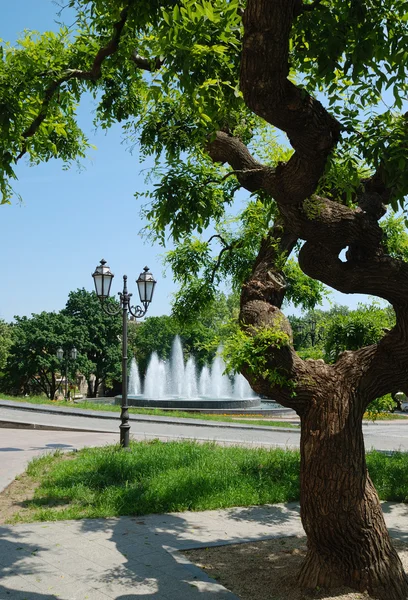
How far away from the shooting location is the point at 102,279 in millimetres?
14398

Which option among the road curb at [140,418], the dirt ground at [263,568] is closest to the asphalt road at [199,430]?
the road curb at [140,418]

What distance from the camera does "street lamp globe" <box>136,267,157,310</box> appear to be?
14.6 m

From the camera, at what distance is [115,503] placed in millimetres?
9086

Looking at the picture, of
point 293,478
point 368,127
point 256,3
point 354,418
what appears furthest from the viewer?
point 293,478

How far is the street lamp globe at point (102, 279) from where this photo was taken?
567 inches

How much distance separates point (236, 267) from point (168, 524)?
151 inches

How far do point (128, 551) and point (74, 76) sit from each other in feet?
16.6

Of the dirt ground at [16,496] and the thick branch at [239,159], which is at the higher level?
the thick branch at [239,159]

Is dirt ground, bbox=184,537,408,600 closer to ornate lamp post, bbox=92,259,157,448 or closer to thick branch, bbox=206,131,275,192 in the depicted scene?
thick branch, bbox=206,131,275,192

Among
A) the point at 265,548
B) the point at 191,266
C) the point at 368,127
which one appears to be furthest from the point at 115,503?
the point at 368,127

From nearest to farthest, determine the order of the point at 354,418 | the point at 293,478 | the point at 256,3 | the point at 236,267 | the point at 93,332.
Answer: the point at 256,3
the point at 354,418
the point at 236,267
the point at 293,478
the point at 93,332

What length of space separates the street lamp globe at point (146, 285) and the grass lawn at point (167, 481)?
3547 mm

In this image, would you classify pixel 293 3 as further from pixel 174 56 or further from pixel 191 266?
pixel 191 266

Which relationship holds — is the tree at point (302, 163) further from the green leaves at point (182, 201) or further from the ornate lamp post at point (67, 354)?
the ornate lamp post at point (67, 354)
